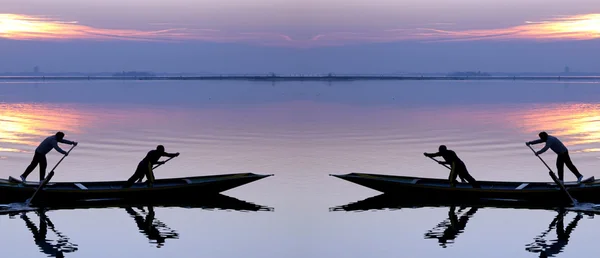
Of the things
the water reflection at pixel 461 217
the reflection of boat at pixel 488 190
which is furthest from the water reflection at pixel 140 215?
the reflection of boat at pixel 488 190

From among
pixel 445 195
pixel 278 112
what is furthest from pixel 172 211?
pixel 278 112

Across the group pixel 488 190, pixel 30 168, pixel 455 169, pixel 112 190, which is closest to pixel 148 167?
pixel 112 190

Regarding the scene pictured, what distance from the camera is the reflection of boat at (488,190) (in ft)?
83.4

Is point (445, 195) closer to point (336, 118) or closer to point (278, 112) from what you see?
point (336, 118)

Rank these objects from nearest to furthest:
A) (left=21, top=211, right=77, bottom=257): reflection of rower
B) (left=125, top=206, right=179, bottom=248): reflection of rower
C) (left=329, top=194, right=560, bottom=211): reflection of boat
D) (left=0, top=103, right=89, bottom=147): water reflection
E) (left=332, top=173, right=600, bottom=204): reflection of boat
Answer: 1. (left=21, top=211, right=77, bottom=257): reflection of rower
2. (left=125, top=206, right=179, bottom=248): reflection of rower
3. (left=329, top=194, right=560, bottom=211): reflection of boat
4. (left=332, top=173, right=600, bottom=204): reflection of boat
5. (left=0, top=103, right=89, bottom=147): water reflection

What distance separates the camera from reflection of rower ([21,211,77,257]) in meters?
19.6

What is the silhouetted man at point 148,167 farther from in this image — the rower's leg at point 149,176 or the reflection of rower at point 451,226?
the reflection of rower at point 451,226

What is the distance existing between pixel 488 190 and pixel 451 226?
3693 millimetres

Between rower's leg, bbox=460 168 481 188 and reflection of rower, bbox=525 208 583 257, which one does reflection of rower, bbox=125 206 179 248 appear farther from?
rower's leg, bbox=460 168 481 188

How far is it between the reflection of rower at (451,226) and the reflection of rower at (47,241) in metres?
8.51

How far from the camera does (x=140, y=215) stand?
23.8 metres

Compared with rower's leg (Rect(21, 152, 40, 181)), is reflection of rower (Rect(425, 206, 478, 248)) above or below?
below

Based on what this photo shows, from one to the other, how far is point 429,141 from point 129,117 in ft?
91.8

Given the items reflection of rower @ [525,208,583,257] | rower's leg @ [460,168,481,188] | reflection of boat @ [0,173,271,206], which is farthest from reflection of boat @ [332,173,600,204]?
reflection of boat @ [0,173,271,206]
